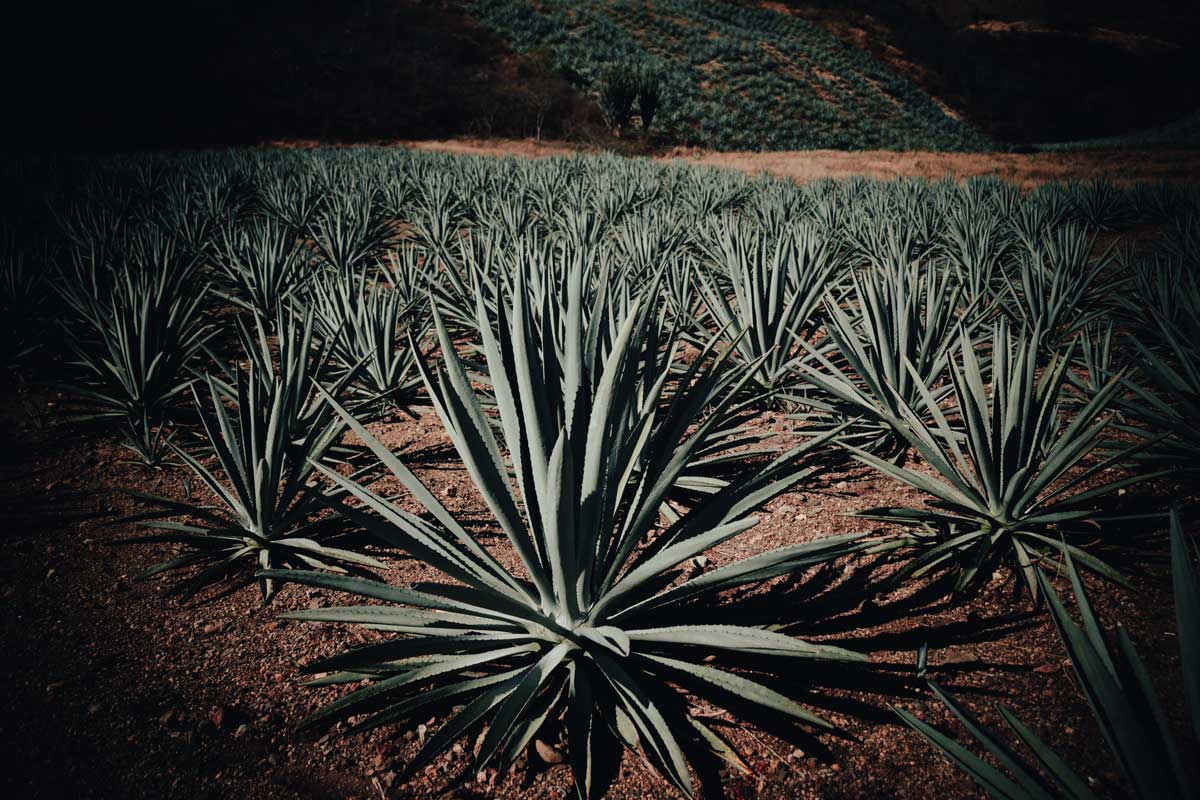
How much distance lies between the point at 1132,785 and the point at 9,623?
110 inches

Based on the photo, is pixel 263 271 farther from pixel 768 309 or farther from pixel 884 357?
pixel 884 357

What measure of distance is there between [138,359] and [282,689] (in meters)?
2.35

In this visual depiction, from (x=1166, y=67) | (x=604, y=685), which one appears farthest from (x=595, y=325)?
(x=1166, y=67)

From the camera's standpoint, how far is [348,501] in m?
2.58

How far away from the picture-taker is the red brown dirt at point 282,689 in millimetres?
1319

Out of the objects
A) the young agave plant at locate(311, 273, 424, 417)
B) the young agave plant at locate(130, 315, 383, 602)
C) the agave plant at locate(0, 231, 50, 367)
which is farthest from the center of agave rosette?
the agave plant at locate(0, 231, 50, 367)

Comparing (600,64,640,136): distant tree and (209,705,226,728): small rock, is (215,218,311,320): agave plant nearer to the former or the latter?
(209,705,226,728): small rock

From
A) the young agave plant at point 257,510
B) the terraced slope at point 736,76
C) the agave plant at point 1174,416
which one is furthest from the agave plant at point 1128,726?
the terraced slope at point 736,76

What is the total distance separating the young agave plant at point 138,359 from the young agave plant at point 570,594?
6.77 ft

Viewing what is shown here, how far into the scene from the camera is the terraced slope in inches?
1077

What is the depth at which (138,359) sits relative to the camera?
303 centimetres

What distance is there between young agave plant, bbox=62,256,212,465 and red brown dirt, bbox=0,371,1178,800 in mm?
726

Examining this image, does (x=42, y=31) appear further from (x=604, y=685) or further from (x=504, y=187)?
(x=604, y=685)

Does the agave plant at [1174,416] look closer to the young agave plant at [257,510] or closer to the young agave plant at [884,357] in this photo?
the young agave plant at [884,357]
